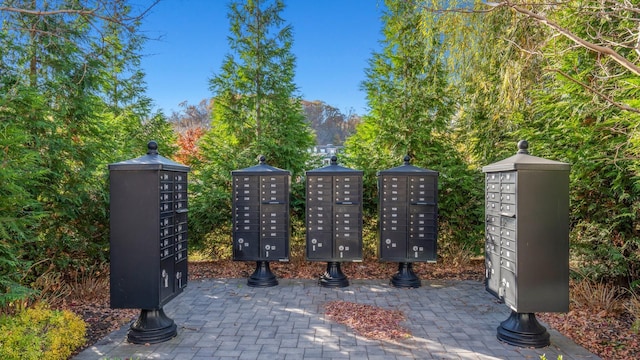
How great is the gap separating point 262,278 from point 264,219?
83cm

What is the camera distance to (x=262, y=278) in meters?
5.20

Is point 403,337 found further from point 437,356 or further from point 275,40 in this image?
point 275,40

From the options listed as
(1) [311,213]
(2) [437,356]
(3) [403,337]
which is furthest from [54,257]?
(2) [437,356]

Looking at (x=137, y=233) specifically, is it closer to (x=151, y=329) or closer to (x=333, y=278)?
(x=151, y=329)

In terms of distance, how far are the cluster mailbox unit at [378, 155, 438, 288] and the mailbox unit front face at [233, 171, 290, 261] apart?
139 centimetres

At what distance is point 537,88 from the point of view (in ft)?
18.9

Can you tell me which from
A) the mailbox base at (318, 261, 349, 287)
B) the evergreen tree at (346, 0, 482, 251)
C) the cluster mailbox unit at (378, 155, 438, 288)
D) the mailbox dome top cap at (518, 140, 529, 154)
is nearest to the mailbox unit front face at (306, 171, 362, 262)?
the mailbox base at (318, 261, 349, 287)

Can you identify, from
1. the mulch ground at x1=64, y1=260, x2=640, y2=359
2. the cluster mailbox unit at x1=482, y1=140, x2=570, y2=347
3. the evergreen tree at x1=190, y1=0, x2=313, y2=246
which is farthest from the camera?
the evergreen tree at x1=190, y1=0, x2=313, y2=246

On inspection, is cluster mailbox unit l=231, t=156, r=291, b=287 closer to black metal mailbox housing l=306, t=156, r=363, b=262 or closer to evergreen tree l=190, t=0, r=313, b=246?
black metal mailbox housing l=306, t=156, r=363, b=262

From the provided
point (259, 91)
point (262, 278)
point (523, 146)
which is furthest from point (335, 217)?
point (259, 91)

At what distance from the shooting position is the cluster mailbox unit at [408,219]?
5.15 m

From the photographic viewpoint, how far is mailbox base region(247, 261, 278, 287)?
517 cm

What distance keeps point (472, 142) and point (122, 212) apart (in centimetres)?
577

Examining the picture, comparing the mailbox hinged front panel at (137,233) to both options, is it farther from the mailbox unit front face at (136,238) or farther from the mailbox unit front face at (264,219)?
the mailbox unit front face at (264,219)
